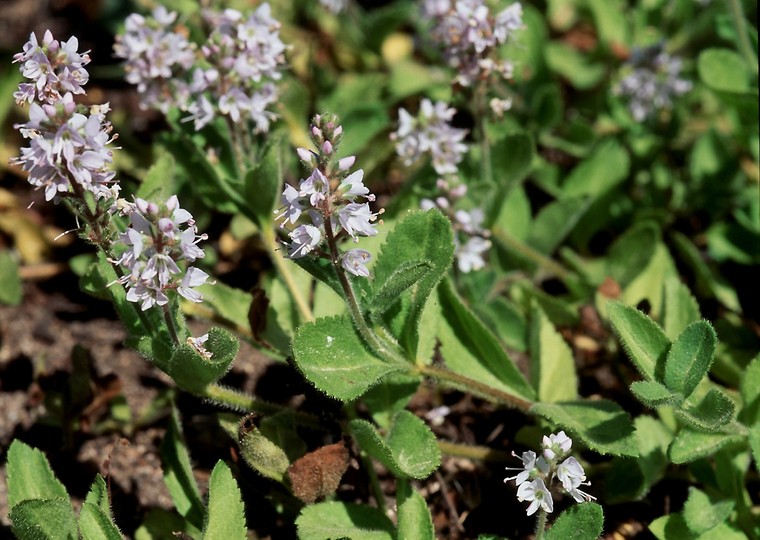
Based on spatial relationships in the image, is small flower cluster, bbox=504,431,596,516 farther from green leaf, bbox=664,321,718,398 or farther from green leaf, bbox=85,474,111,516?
green leaf, bbox=85,474,111,516

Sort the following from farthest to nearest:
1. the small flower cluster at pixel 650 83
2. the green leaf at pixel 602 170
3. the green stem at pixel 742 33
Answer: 1. the small flower cluster at pixel 650 83
2. the green leaf at pixel 602 170
3. the green stem at pixel 742 33

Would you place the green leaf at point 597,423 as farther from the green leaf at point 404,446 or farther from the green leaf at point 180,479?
the green leaf at point 180,479

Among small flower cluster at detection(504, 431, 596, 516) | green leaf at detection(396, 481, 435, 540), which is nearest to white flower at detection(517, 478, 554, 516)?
small flower cluster at detection(504, 431, 596, 516)

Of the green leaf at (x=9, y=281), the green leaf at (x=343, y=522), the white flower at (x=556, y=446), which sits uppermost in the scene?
the white flower at (x=556, y=446)

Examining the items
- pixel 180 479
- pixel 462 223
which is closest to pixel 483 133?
pixel 462 223

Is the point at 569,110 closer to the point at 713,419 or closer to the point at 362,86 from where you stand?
the point at 362,86

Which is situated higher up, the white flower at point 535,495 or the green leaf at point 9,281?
the white flower at point 535,495

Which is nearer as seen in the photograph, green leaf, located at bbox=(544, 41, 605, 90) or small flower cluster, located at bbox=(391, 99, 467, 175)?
small flower cluster, located at bbox=(391, 99, 467, 175)

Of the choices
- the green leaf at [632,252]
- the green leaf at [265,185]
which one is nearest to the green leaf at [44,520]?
the green leaf at [265,185]
